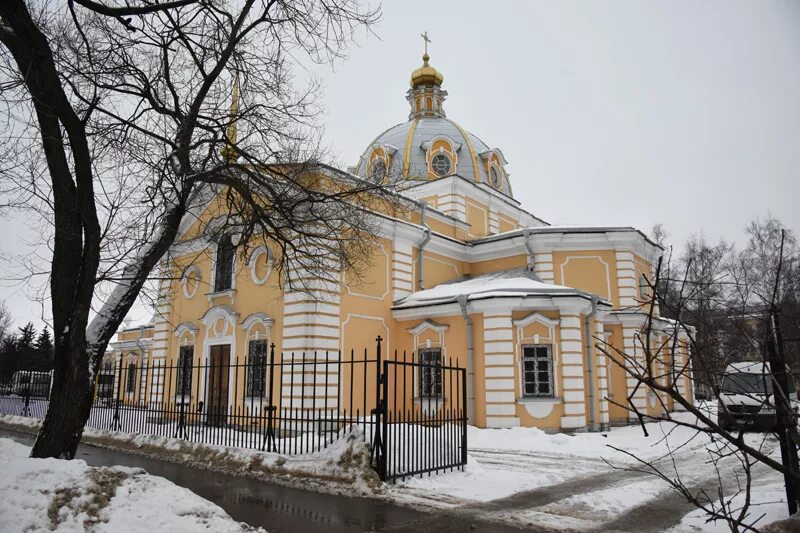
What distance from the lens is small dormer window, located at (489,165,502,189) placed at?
26.8 metres

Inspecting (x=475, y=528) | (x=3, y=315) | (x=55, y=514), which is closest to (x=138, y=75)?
(x=55, y=514)

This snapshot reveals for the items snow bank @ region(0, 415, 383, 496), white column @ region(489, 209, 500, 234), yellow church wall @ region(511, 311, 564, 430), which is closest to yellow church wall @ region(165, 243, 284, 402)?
snow bank @ region(0, 415, 383, 496)

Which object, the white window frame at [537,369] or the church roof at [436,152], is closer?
the white window frame at [537,369]

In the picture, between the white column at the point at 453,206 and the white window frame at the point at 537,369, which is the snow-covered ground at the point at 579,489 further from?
the white column at the point at 453,206

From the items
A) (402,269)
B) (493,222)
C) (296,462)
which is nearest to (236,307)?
(402,269)

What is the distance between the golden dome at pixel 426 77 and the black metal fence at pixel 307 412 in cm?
1755

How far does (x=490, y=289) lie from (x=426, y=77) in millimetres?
17084

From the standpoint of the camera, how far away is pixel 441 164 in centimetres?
2592

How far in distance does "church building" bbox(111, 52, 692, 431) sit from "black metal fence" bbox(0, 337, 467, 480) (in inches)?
26.0

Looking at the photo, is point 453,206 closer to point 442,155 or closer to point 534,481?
point 442,155

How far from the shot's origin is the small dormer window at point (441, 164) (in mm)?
25766

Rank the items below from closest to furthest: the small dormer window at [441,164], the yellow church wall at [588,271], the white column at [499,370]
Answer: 1. the white column at [499,370]
2. the yellow church wall at [588,271]
3. the small dormer window at [441,164]

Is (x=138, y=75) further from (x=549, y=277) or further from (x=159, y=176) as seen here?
(x=549, y=277)

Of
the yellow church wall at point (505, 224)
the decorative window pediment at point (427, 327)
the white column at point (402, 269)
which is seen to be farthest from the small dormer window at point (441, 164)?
the decorative window pediment at point (427, 327)
